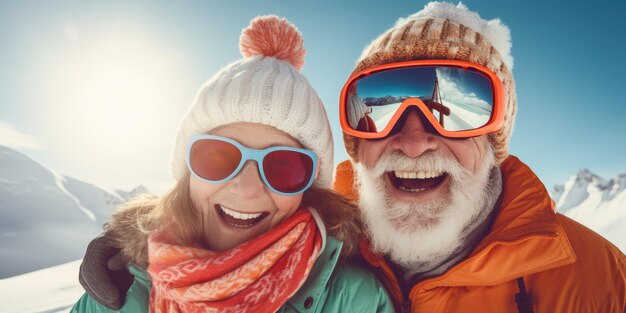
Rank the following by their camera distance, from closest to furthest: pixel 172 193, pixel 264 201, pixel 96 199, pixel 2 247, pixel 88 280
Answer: pixel 88 280
pixel 264 201
pixel 172 193
pixel 2 247
pixel 96 199

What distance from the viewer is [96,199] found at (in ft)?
82.2

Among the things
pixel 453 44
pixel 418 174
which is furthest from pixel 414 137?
pixel 453 44

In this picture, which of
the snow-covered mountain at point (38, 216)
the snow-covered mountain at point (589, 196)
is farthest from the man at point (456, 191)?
the snow-covered mountain at point (589, 196)

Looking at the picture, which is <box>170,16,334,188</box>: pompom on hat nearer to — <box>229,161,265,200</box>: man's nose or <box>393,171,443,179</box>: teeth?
<box>229,161,265,200</box>: man's nose

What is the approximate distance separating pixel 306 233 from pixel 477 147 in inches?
41.0

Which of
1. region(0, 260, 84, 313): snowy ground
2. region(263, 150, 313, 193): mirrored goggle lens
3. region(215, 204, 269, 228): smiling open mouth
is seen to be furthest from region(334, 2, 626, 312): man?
region(0, 260, 84, 313): snowy ground

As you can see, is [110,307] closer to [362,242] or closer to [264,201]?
[264,201]

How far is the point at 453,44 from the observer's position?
5.17 ft

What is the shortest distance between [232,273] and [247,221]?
11.7 inches

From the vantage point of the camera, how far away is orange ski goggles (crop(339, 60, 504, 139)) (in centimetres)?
158

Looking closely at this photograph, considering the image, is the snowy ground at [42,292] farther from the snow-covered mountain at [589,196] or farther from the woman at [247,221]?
the snow-covered mountain at [589,196]

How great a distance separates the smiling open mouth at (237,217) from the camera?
152 centimetres

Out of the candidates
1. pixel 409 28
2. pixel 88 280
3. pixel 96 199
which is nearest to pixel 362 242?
pixel 409 28

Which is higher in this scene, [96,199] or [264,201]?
[264,201]
